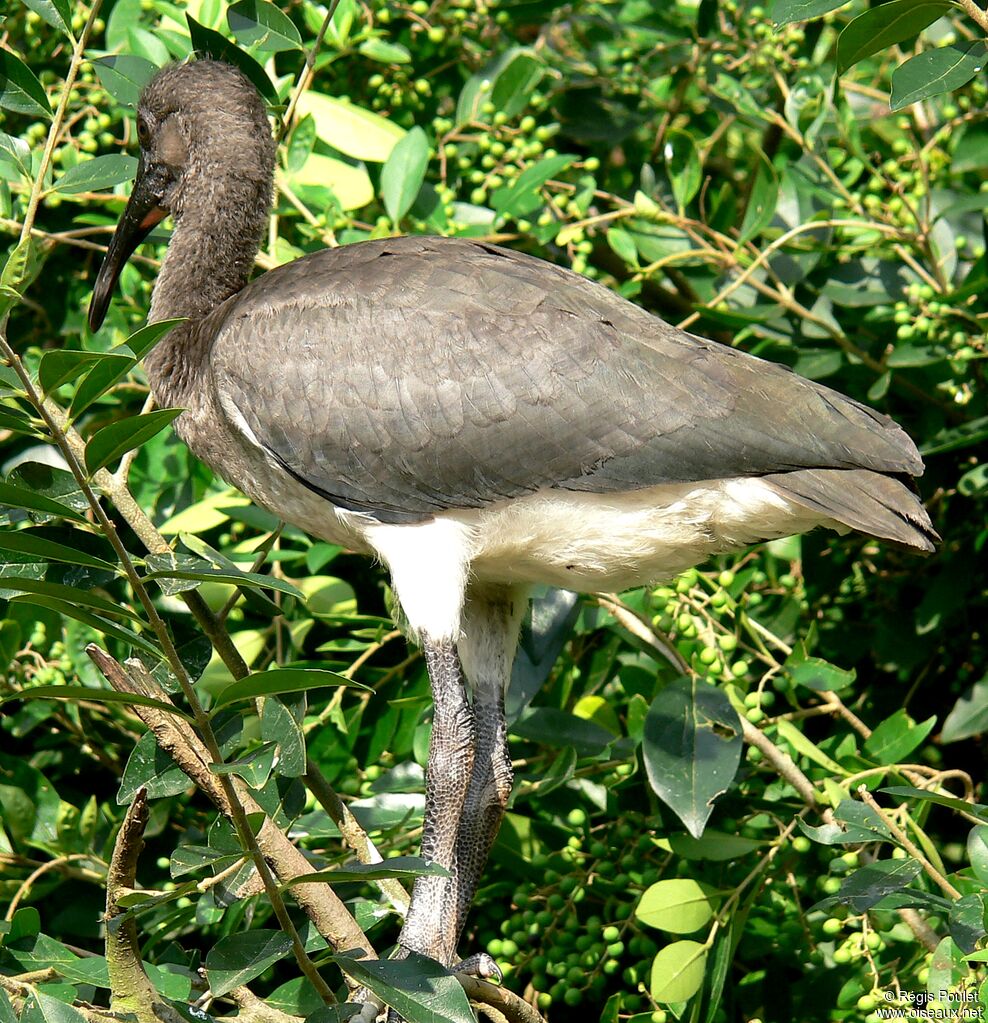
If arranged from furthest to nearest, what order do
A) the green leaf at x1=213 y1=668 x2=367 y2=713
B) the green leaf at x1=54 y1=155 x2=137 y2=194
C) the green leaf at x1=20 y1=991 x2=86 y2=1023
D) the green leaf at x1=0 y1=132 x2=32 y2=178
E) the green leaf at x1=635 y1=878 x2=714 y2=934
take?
the green leaf at x1=635 y1=878 x2=714 y2=934
the green leaf at x1=54 y1=155 x2=137 y2=194
the green leaf at x1=0 y1=132 x2=32 y2=178
the green leaf at x1=20 y1=991 x2=86 y2=1023
the green leaf at x1=213 y1=668 x2=367 y2=713

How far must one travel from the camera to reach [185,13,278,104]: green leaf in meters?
3.58

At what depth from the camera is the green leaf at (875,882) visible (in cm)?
281

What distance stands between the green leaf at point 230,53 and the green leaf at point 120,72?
155 mm

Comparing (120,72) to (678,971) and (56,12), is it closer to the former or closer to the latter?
(56,12)

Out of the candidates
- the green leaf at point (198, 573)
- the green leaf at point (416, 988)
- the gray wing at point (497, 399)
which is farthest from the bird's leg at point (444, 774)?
the green leaf at point (198, 573)

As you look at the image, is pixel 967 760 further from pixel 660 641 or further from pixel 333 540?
pixel 333 540

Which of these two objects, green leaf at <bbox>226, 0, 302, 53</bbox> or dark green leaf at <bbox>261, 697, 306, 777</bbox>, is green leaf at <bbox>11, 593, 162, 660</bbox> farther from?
green leaf at <bbox>226, 0, 302, 53</bbox>

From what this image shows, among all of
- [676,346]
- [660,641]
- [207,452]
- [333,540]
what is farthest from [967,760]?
[207,452]

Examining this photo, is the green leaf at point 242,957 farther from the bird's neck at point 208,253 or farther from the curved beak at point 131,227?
the curved beak at point 131,227

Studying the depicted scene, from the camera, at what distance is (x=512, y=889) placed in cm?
388

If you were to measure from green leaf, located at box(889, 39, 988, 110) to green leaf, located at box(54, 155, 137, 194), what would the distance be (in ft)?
5.46

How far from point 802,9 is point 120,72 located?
1770 millimetres

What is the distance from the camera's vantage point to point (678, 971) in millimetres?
3350

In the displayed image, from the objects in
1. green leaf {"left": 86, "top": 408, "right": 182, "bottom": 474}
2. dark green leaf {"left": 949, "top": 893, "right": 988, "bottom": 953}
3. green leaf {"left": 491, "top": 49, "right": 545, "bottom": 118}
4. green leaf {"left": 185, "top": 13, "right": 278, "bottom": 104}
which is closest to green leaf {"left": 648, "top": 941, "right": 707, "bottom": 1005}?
dark green leaf {"left": 949, "top": 893, "right": 988, "bottom": 953}
